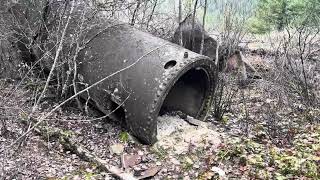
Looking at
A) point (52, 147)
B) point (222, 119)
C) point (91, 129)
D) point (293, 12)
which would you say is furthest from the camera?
point (293, 12)

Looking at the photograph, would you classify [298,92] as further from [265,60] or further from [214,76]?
[265,60]

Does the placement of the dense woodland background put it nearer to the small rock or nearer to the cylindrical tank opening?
the small rock

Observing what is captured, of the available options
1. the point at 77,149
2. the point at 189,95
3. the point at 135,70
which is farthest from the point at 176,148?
the point at 189,95

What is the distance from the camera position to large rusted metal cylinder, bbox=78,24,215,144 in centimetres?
538

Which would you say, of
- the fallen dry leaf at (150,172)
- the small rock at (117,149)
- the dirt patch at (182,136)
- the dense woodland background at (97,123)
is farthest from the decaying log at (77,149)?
the dirt patch at (182,136)

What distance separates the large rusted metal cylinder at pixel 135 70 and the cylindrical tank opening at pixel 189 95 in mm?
138

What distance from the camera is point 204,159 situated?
5.31 m

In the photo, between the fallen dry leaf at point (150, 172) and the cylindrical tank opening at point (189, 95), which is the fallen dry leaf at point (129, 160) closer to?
the fallen dry leaf at point (150, 172)

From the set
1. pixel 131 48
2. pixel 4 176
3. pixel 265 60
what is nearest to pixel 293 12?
pixel 265 60

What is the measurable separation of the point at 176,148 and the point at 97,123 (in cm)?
130

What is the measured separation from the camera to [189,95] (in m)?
6.83

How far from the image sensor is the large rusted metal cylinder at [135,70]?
538cm

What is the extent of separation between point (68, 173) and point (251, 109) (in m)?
3.46

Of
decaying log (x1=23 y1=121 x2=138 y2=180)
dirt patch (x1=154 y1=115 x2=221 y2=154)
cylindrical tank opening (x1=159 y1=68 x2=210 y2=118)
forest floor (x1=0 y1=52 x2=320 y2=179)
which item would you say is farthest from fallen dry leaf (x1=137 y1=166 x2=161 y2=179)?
cylindrical tank opening (x1=159 y1=68 x2=210 y2=118)
